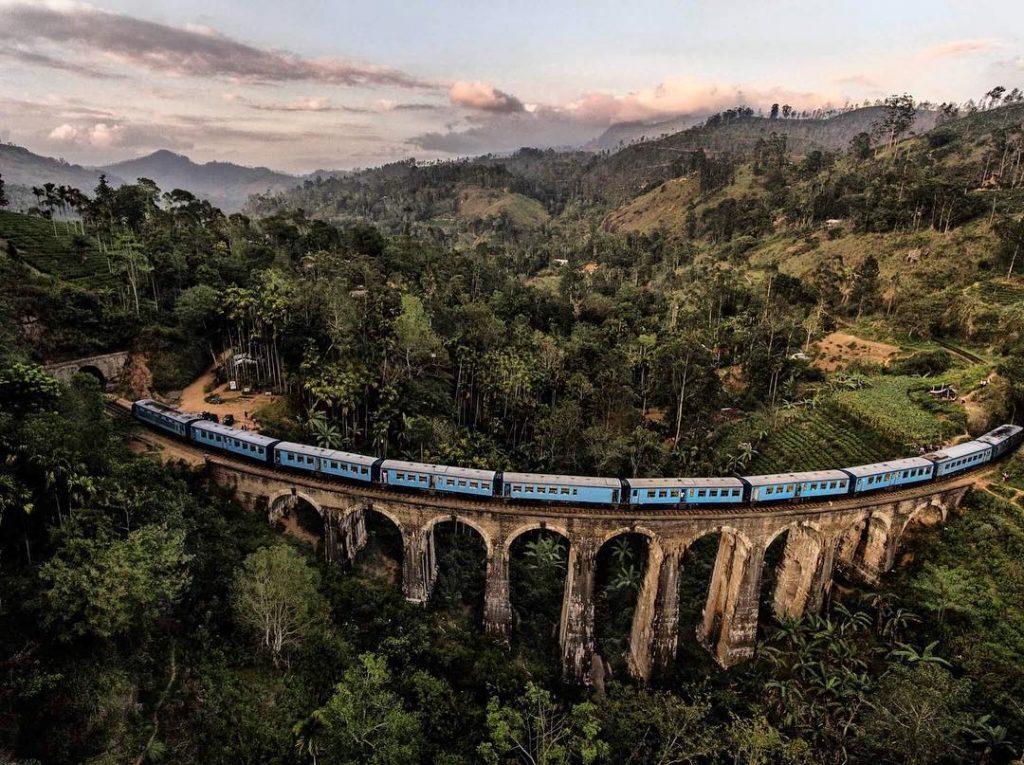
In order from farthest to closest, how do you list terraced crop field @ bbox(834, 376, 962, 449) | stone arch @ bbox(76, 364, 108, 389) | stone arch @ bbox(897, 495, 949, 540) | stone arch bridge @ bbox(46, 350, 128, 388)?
1. stone arch @ bbox(76, 364, 108, 389)
2. stone arch bridge @ bbox(46, 350, 128, 388)
3. terraced crop field @ bbox(834, 376, 962, 449)
4. stone arch @ bbox(897, 495, 949, 540)

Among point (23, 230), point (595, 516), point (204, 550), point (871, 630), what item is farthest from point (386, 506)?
point (23, 230)

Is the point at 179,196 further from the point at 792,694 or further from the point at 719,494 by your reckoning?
the point at 792,694

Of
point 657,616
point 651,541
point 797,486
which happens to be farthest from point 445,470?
point 797,486

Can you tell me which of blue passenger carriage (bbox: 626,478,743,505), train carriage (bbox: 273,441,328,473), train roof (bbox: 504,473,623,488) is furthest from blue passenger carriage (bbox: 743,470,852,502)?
train carriage (bbox: 273,441,328,473)

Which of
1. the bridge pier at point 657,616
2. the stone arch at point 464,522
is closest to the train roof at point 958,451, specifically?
the bridge pier at point 657,616

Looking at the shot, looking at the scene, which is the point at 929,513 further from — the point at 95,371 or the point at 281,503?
the point at 95,371

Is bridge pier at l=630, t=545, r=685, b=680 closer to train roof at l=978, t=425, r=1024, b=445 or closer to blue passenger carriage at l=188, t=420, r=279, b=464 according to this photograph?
blue passenger carriage at l=188, t=420, r=279, b=464
